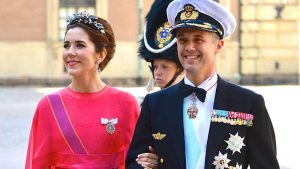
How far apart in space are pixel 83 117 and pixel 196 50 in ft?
2.93

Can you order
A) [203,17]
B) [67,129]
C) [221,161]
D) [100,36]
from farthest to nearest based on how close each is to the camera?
[100,36], [67,129], [203,17], [221,161]

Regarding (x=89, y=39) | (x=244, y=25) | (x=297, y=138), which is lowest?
(x=297, y=138)

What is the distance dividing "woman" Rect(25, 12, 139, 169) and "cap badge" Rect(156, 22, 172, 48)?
0.68 m

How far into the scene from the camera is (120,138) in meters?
3.46

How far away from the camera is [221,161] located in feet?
9.11

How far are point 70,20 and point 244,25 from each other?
19.9m

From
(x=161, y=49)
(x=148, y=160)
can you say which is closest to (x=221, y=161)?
(x=148, y=160)

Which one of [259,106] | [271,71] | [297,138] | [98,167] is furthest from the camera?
[271,71]

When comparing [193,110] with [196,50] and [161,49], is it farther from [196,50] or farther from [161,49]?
[161,49]

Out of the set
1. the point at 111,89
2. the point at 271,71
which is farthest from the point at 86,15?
the point at 271,71

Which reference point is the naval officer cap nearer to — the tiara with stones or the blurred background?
the tiara with stones

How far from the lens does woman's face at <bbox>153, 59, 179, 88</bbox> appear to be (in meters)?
4.14

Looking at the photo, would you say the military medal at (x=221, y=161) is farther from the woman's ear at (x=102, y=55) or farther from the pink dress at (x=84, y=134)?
the woman's ear at (x=102, y=55)

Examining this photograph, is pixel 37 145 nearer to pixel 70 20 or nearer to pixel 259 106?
pixel 70 20
